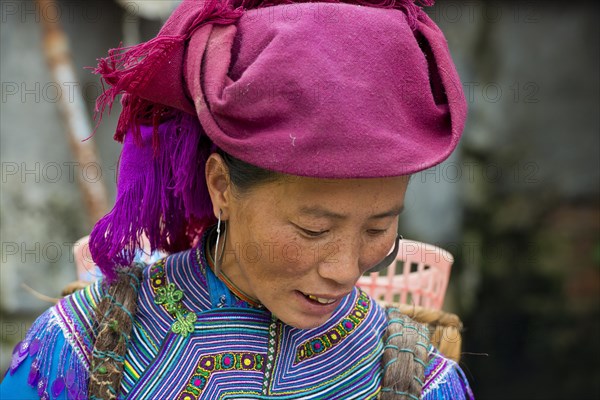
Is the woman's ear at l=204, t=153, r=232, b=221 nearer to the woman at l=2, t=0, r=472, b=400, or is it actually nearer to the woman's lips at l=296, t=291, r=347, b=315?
the woman at l=2, t=0, r=472, b=400

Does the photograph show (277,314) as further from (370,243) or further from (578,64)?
(578,64)

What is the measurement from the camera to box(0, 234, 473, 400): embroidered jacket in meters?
1.56

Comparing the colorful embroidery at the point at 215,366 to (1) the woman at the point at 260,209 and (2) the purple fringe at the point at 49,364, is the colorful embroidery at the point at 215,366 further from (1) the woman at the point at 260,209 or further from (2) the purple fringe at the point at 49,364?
(2) the purple fringe at the point at 49,364

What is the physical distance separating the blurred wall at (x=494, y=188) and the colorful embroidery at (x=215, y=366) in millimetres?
2320

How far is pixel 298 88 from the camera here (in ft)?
4.11

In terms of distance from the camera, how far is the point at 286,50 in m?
1.27

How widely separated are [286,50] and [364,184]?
260 millimetres

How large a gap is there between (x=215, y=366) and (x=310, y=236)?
396mm

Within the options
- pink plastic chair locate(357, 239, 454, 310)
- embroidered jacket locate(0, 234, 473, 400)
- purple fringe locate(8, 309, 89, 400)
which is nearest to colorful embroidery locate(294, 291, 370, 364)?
embroidered jacket locate(0, 234, 473, 400)

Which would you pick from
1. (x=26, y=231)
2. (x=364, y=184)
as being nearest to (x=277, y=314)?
(x=364, y=184)

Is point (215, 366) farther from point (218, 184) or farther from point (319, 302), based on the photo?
point (218, 184)

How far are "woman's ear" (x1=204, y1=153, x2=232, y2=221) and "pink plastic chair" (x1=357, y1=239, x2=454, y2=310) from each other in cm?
98

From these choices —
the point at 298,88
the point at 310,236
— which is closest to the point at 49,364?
the point at 310,236

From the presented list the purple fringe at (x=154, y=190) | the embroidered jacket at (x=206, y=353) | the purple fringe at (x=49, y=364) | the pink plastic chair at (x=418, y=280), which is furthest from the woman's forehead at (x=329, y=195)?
the pink plastic chair at (x=418, y=280)
